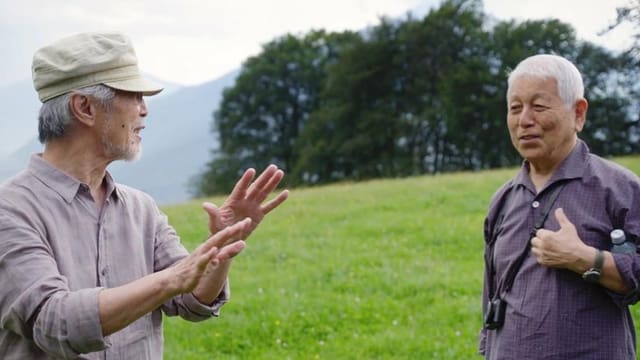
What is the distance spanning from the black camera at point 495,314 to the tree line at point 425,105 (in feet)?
121

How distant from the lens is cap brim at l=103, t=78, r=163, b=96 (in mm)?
3059

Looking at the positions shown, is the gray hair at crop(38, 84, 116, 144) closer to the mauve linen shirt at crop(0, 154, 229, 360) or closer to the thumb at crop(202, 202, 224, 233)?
the mauve linen shirt at crop(0, 154, 229, 360)

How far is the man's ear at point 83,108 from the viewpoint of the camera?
119 inches

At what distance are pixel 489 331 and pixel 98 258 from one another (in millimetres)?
1922

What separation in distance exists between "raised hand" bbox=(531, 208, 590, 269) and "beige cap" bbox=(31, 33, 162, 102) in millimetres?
1790

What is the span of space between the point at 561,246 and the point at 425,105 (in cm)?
4363

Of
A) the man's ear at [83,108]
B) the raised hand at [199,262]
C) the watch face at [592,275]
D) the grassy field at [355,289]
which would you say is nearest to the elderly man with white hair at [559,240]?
the watch face at [592,275]

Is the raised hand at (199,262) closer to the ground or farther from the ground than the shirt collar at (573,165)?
closer to the ground

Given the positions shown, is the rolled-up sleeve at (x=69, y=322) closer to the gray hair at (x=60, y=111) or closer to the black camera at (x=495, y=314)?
the gray hair at (x=60, y=111)

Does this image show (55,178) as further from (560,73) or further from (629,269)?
(629,269)

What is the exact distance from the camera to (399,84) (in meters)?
47.8

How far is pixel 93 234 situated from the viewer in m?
3.06

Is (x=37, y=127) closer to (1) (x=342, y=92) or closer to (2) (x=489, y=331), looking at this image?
(2) (x=489, y=331)

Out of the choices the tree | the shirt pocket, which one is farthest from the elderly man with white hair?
the tree
